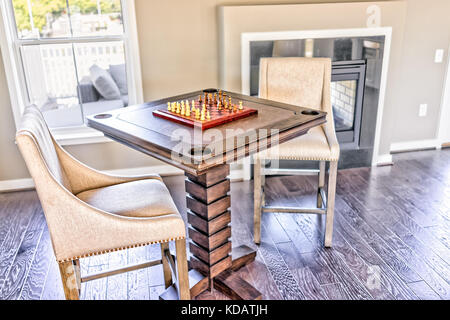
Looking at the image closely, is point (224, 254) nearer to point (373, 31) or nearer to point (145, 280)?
point (145, 280)

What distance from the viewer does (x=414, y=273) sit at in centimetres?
234

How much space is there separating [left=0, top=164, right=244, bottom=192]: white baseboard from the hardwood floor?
0.08 m

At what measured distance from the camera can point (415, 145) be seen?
4.10m

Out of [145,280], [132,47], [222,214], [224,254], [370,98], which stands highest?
[132,47]

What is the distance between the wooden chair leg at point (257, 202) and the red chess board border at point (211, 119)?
503 mm

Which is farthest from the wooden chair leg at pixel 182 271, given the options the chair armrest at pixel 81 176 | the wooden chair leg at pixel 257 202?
the wooden chair leg at pixel 257 202

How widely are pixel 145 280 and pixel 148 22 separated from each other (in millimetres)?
1902

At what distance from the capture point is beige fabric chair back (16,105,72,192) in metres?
1.55

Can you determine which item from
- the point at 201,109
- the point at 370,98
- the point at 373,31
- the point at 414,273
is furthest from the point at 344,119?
the point at 201,109

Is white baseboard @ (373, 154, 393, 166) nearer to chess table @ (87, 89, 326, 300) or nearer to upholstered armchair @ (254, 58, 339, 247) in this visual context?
upholstered armchair @ (254, 58, 339, 247)

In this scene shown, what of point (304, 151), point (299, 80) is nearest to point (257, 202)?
point (304, 151)

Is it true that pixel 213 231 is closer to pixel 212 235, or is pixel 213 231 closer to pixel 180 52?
pixel 212 235

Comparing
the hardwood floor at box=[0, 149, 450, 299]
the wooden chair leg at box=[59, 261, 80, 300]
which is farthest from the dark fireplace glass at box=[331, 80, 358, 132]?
the wooden chair leg at box=[59, 261, 80, 300]

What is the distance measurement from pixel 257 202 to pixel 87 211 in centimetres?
120
